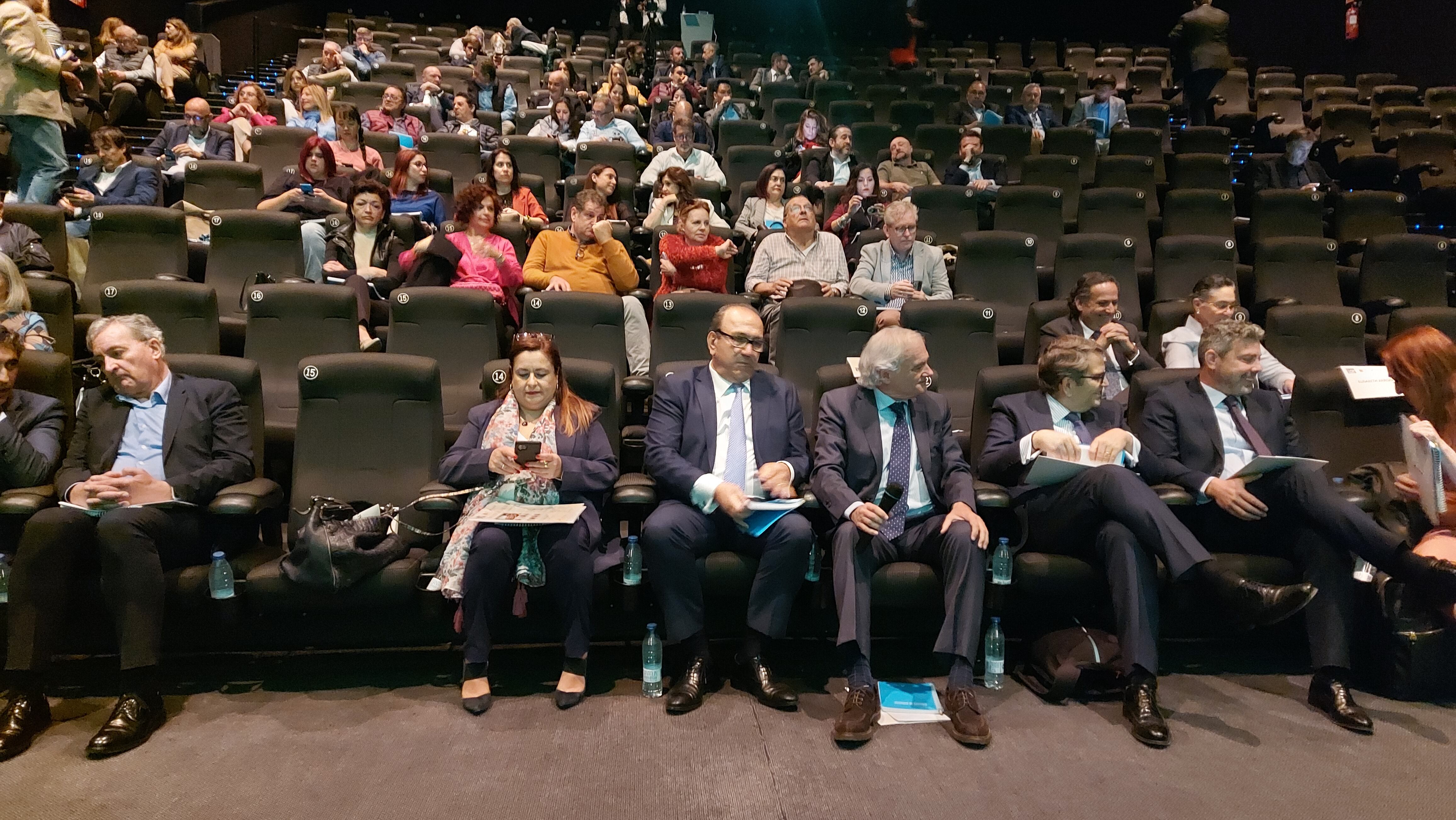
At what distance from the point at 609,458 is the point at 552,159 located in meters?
3.59

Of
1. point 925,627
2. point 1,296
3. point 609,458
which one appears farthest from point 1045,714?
point 1,296

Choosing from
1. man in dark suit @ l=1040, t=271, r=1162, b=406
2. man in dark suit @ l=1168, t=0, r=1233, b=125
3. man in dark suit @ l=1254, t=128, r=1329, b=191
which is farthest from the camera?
man in dark suit @ l=1168, t=0, r=1233, b=125

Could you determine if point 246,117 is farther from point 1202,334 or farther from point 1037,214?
point 1202,334

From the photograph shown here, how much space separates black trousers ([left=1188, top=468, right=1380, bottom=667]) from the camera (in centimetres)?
229

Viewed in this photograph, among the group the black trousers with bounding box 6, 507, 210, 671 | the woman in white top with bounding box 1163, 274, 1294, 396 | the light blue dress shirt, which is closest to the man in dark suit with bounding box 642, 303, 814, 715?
the black trousers with bounding box 6, 507, 210, 671

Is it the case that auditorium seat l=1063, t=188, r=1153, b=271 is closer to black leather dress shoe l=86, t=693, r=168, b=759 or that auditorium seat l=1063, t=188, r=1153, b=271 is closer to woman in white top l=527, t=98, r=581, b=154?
woman in white top l=527, t=98, r=581, b=154

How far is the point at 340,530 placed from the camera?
2.21m

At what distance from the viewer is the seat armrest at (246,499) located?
7.22 feet

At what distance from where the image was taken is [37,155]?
4418 millimetres

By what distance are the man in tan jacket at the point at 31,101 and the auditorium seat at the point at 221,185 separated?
635mm

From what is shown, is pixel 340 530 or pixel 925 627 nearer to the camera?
pixel 340 530

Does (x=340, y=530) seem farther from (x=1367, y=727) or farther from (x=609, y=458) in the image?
(x=1367, y=727)

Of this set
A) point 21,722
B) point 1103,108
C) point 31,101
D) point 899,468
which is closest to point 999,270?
point 899,468

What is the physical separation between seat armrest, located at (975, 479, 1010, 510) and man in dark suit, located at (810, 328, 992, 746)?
0.02 meters
